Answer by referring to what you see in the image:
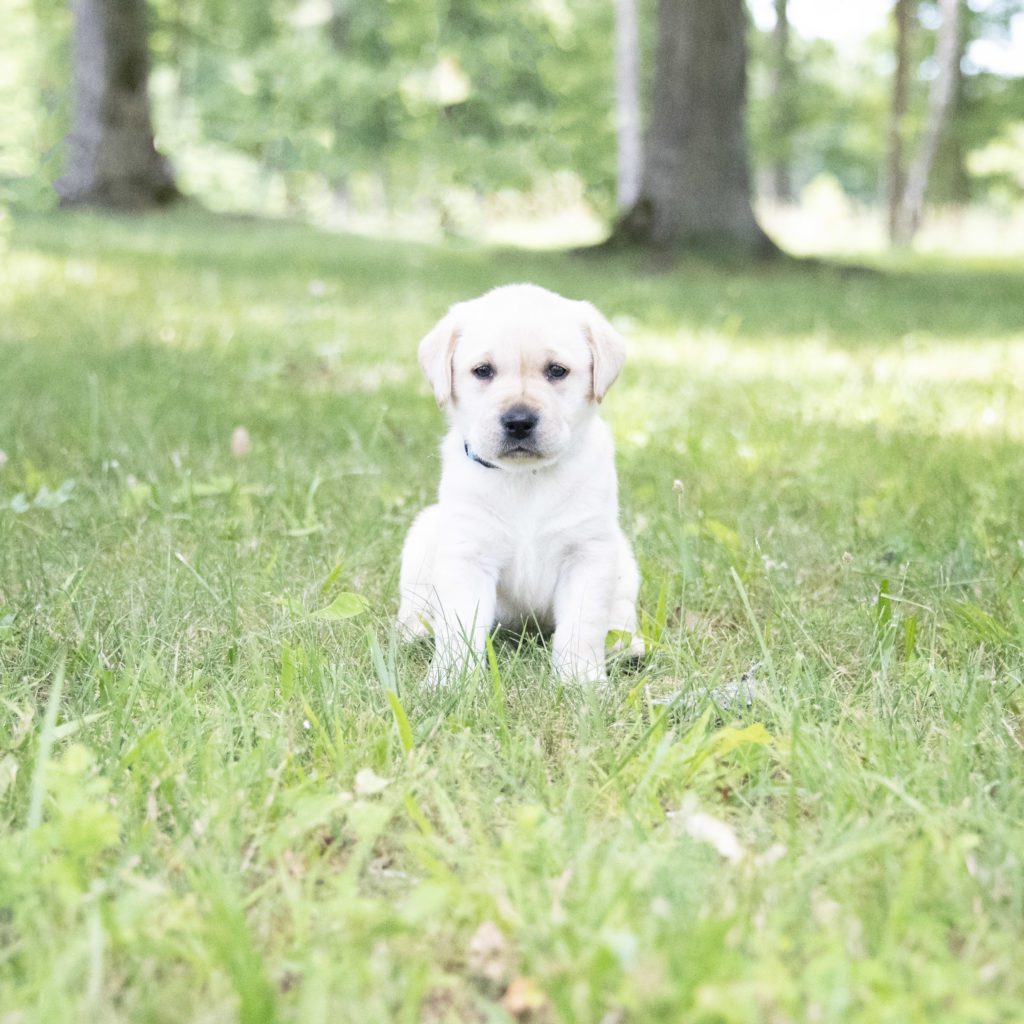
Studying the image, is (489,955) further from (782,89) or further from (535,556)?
(782,89)

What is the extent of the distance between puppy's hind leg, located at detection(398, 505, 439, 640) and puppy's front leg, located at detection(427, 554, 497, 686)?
0.17 ft

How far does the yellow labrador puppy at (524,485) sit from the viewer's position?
2439 millimetres

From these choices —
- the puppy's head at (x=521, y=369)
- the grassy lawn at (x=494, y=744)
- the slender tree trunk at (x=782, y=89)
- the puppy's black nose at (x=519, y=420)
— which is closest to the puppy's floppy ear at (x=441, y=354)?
the puppy's head at (x=521, y=369)

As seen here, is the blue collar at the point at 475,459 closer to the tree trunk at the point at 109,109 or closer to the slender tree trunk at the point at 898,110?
the tree trunk at the point at 109,109

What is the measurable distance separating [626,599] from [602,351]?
24.4 inches

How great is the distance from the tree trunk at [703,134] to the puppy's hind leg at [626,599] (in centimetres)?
826

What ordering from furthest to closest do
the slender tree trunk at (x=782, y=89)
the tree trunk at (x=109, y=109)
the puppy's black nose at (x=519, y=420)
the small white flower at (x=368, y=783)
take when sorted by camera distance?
the slender tree trunk at (x=782, y=89), the tree trunk at (x=109, y=109), the puppy's black nose at (x=519, y=420), the small white flower at (x=368, y=783)

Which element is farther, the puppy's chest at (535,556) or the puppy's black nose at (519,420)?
the puppy's chest at (535,556)

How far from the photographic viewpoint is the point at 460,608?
2.45 metres

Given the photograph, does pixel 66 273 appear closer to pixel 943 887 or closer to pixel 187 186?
pixel 943 887

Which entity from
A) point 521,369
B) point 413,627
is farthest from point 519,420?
point 413,627

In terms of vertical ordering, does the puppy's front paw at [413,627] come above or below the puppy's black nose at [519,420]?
below

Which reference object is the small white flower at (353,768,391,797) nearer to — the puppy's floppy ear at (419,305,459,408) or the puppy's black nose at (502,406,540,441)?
the puppy's black nose at (502,406,540,441)

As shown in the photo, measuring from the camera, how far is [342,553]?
113 inches
